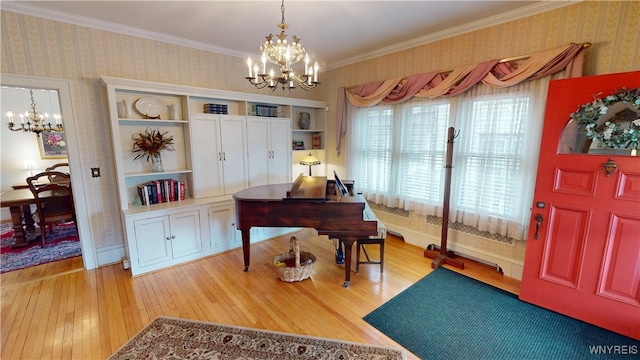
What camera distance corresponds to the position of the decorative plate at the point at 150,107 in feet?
10.3

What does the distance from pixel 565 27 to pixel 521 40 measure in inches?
12.6

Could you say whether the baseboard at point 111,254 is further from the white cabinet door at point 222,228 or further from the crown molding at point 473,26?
the crown molding at point 473,26

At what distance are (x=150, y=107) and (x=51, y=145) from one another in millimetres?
3682

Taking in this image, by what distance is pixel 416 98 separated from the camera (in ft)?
11.2

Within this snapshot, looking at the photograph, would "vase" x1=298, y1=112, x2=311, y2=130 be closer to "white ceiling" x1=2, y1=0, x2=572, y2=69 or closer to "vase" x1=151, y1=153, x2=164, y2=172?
"white ceiling" x1=2, y1=0, x2=572, y2=69

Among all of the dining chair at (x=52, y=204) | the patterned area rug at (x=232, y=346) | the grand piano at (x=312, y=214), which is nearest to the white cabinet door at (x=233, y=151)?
the grand piano at (x=312, y=214)

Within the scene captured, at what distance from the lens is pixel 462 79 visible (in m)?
2.92

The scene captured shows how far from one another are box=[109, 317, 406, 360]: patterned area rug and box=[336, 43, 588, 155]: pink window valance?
8.69 feet

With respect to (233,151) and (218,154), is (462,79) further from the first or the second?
(218,154)

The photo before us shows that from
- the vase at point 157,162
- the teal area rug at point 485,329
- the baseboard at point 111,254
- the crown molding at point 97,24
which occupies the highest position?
the crown molding at point 97,24

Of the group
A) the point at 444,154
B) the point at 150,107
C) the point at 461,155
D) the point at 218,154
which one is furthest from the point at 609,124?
the point at 150,107

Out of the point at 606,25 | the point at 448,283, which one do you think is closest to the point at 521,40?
the point at 606,25

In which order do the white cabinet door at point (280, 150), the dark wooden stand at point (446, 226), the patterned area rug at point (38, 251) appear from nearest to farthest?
the dark wooden stand at point (446, 226) < the patterned area rug at point (38, 251) < the white cabinet door at point (280, 150)

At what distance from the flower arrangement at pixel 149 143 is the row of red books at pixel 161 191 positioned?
35 centimetres
